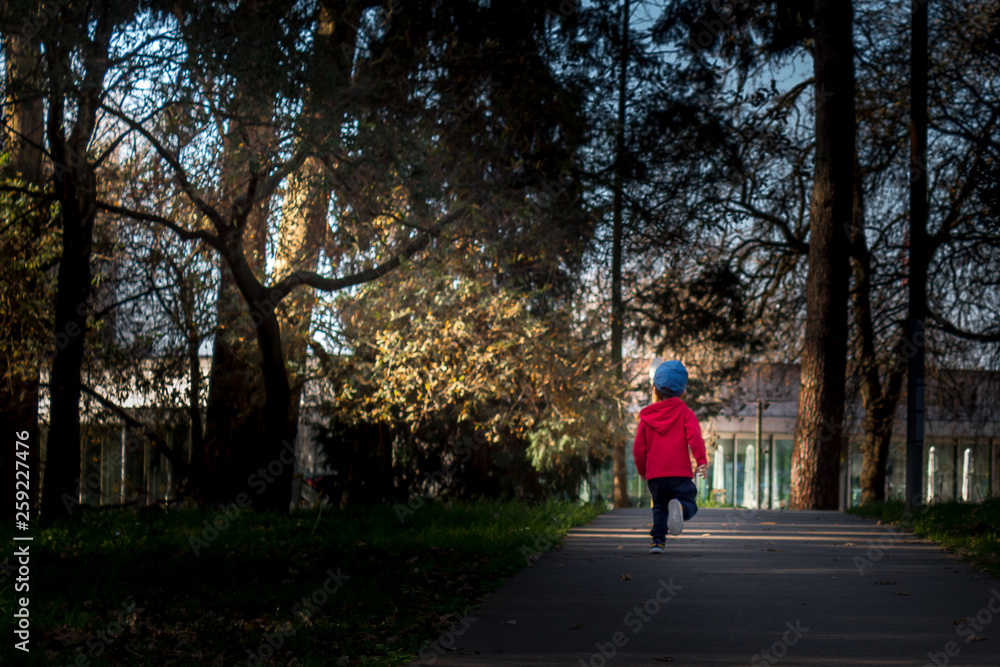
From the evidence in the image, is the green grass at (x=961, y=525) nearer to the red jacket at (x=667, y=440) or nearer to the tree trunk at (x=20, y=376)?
the red jacket at (x=667, y=440)

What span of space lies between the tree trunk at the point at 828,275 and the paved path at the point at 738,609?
6.77 meters

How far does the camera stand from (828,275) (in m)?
17.2

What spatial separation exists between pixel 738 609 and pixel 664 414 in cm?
264

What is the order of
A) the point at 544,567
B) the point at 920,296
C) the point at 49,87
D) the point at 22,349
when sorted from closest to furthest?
the point at 544,567
the point at 49,87
the point at 920,296
the point at 22,349

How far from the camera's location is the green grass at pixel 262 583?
577 cm

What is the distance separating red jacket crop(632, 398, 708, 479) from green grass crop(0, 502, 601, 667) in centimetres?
145

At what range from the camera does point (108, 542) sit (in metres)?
10.1

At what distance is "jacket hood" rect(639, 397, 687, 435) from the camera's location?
9.01 m

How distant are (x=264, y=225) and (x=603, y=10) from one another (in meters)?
6.75

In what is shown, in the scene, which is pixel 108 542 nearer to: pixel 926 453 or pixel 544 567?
pixel 544 567

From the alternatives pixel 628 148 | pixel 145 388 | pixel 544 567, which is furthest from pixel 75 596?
pixel 628 148

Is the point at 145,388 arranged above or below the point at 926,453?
above

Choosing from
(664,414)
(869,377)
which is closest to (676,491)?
(664,414)

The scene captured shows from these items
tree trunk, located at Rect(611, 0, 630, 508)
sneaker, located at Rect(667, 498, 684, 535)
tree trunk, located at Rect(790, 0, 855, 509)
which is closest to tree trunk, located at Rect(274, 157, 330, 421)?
sneaker, located at Rect(667, 498, 684, 535)
